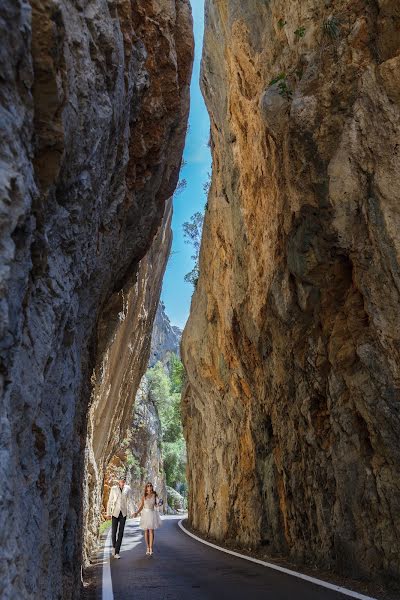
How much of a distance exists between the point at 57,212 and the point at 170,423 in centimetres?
5544

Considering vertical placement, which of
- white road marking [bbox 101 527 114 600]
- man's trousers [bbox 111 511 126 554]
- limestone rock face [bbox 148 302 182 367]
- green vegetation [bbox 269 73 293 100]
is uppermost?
limestone rock face [bbox 148 302 182 367]

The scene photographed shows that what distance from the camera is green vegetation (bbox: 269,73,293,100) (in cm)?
1105

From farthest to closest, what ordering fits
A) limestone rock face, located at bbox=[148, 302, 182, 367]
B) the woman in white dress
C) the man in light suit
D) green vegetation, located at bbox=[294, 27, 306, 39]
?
limestone rock face, located at bbox=[148, 302, 182, 367], the woman in white dress, the man in light suit, green vegetation, located at bbox=[294, 27, 306, 39]

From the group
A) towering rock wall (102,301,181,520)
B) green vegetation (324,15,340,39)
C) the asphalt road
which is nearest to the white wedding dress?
the asphalt road

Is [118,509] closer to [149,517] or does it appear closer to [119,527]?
[119,527]

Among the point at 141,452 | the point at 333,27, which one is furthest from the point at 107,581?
the point at 141,452

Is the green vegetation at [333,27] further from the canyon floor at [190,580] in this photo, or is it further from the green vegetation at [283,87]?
the canyon floor at [190,580]

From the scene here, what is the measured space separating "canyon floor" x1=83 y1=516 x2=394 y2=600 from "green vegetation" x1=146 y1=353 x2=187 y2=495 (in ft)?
134

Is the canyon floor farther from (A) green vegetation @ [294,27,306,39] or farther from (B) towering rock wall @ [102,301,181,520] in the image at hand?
(B) towering rock wall @ [102,301,181,520]

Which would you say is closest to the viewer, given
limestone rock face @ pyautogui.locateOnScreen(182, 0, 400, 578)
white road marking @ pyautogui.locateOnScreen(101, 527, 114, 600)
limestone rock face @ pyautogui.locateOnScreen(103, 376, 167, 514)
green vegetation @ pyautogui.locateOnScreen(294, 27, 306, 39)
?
white road marking @ pyautogui.locateOnScreen(101, 527, 114, 600)

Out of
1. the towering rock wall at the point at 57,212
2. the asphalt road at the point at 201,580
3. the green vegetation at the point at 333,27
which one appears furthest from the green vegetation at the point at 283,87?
the asphalt road at the point at 201,580

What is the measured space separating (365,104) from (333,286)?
134 inches

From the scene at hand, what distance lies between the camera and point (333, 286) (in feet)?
34.2

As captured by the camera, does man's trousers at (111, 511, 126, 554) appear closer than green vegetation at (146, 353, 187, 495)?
Yes
